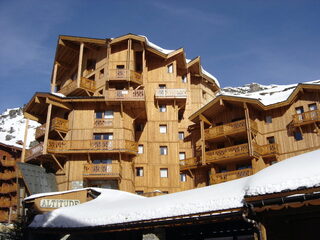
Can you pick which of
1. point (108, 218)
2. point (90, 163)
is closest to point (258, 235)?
point (108, 218)

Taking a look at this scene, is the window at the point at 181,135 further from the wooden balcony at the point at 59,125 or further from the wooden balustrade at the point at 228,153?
the wooden balcony at the point at 59,125

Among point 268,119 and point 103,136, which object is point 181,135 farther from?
point 103,136

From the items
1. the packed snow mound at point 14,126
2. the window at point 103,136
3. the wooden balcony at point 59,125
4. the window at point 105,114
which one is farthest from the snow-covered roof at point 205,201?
the packed snow mound at point 14,126

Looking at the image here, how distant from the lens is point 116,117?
104 ft

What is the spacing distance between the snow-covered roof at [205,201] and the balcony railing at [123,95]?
57.6ft

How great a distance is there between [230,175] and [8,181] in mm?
39804

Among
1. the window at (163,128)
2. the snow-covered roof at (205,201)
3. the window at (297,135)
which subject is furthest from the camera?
the window at (163,128)

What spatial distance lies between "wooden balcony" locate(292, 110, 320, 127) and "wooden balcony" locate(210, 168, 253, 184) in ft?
19.2

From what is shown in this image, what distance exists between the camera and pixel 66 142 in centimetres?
3041

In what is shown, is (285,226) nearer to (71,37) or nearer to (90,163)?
(90,163)

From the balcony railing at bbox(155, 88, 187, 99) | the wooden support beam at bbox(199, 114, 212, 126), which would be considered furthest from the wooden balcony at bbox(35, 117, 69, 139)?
the wooden support beam at bbox(199, 114, 212, 126)

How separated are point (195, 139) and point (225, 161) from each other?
5416 millimetres

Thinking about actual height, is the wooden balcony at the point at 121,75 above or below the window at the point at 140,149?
above

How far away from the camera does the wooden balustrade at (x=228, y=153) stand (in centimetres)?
3067
